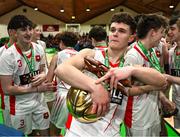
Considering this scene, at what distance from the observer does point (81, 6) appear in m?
26.4

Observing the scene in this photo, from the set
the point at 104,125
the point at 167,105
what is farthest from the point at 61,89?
the point at 104,125

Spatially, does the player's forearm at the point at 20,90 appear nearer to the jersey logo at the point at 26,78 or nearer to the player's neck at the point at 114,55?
the jersey logo at the point at 26,78

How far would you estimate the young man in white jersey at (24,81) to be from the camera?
3652mm

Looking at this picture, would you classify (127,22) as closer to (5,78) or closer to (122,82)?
(122,82)

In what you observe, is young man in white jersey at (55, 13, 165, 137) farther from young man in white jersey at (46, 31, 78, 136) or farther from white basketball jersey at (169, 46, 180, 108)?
young man in white jersey at (46, 31, 78, 136)

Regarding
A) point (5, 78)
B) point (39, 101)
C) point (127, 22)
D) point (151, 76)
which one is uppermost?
point (127, 22)

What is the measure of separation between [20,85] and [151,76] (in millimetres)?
2291

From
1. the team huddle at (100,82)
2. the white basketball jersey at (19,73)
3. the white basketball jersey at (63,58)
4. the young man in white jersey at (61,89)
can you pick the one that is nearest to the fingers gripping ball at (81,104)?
the team huddle at (100,82)

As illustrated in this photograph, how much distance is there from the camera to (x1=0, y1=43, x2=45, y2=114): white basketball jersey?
3.66 meters

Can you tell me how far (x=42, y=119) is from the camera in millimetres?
3936

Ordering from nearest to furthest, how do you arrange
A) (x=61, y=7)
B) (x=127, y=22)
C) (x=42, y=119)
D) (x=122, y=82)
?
1. (x=122, y=82)
2. (x=127, y=22)
3. (x=42, y=119)
4. (x=61, y=7)

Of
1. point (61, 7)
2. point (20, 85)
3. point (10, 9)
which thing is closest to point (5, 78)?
point (20, 85)

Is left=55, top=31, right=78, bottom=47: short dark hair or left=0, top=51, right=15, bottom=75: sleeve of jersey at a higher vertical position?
left=55, top=31, right=78, bottom=47: short dark hair

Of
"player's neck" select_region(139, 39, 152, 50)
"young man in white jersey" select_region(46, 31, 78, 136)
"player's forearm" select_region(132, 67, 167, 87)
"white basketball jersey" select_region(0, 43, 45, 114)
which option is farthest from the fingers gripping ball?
"young man in white jersey" select_region(46, 31, 78, 136)
